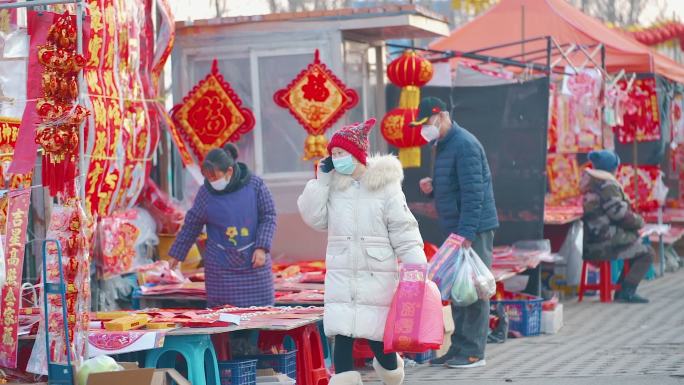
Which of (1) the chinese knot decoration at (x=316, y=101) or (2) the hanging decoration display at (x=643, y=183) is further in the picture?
(2) the hanging decoration display at (x=643, y=183)

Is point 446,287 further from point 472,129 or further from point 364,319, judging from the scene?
point 472,129

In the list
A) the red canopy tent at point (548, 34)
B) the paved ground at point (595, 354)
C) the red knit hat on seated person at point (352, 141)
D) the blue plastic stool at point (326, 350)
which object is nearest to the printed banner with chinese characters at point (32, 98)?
the red knit hat on seated person at point (352, 141)

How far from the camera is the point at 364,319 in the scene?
8.16 meters

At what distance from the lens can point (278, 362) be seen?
30.0 ft

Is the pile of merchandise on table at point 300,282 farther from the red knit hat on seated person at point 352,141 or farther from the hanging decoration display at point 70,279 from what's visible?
the hanging decoration display at point 70,279

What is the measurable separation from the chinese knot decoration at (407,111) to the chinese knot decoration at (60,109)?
570 centimetres

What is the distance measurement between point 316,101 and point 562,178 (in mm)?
6380

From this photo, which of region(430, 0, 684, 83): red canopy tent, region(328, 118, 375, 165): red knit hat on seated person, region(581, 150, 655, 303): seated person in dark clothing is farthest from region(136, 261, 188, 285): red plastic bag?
region(430, 0, 684, 83): red canopy tent

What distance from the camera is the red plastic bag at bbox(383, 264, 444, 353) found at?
26.3 feet

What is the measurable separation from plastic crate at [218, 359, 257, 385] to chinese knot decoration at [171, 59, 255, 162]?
4.73m

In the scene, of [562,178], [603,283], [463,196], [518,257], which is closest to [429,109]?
[463,196]

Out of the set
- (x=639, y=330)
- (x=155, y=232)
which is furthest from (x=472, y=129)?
(x=155, y=232)

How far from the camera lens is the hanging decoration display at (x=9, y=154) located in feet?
28.0

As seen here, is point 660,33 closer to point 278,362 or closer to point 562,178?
point 562,178
